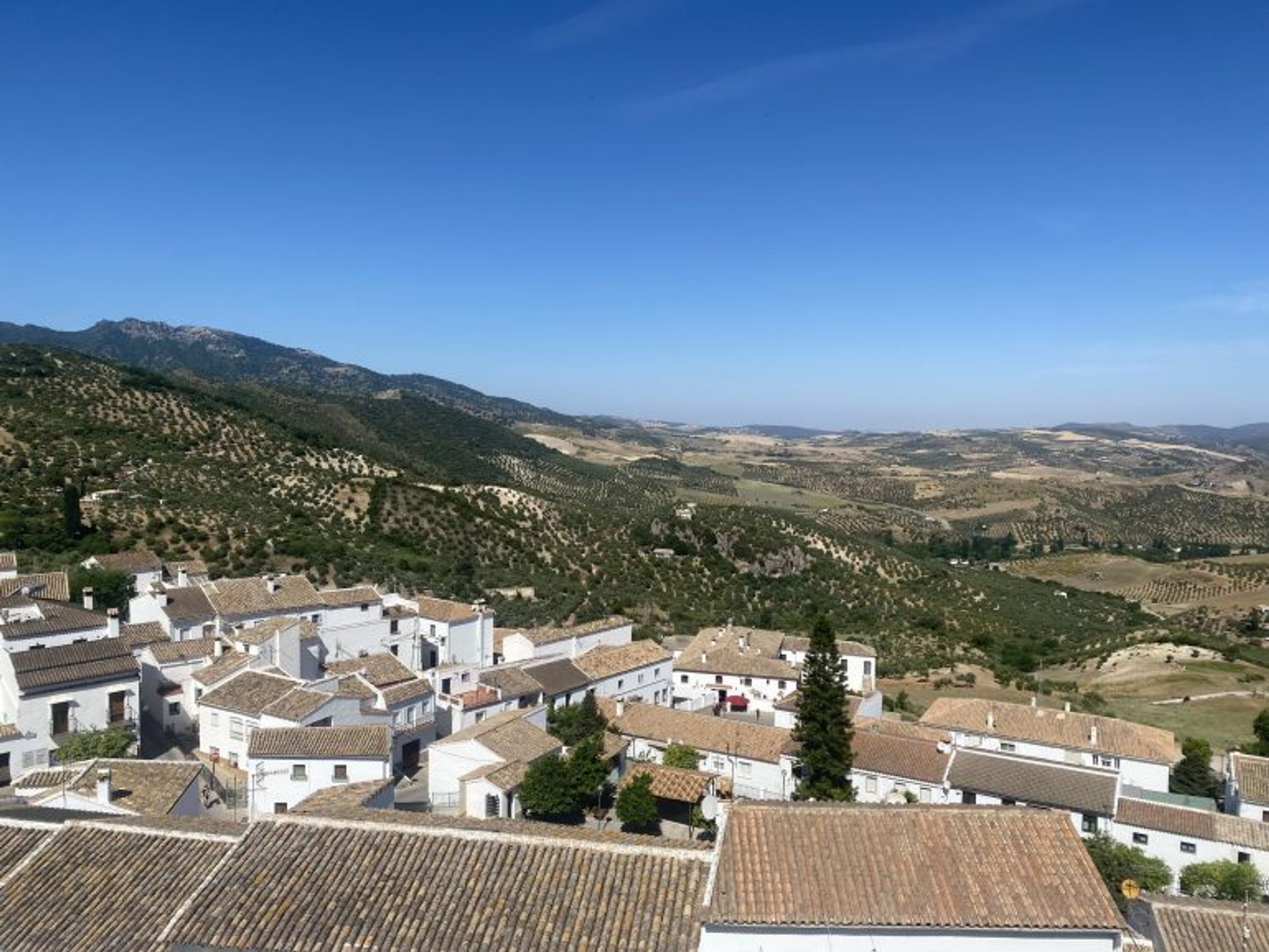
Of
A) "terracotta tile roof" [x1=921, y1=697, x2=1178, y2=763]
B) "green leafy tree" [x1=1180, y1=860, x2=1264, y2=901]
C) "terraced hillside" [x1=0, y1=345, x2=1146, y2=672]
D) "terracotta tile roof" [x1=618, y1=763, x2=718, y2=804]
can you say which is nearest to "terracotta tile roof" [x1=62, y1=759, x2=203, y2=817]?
"terracotta tile roof" [x1=618, y1=763, x2=718, y2=804]

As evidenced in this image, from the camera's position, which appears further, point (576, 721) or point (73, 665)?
Result: point (576, 721)

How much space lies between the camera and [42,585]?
34562mm

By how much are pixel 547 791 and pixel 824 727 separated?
9.45 metres

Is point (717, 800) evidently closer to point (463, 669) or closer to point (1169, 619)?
Answer: point (463, 669)

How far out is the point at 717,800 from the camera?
26.0 meters

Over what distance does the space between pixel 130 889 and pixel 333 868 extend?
126 inches

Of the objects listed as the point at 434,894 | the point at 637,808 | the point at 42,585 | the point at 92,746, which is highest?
the point at 434,894

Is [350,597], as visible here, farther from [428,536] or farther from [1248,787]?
[1248,787]

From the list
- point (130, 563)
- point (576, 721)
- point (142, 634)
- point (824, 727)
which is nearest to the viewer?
point (824, 727)

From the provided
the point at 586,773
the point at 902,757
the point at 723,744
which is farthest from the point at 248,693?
the point at 902,757

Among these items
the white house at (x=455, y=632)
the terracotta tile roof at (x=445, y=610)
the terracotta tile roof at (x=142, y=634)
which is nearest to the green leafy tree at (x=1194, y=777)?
the white house at (x=455, y=632)

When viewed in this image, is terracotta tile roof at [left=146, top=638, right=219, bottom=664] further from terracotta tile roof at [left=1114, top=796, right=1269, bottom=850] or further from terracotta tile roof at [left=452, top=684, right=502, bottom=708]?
terracotta tile roof at [left=1114, top=796, right=1269, bottom=850]

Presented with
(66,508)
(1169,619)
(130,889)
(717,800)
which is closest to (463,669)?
(717,800)

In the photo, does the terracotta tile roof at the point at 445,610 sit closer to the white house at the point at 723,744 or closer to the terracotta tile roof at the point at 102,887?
the white house at the point at 723,744
